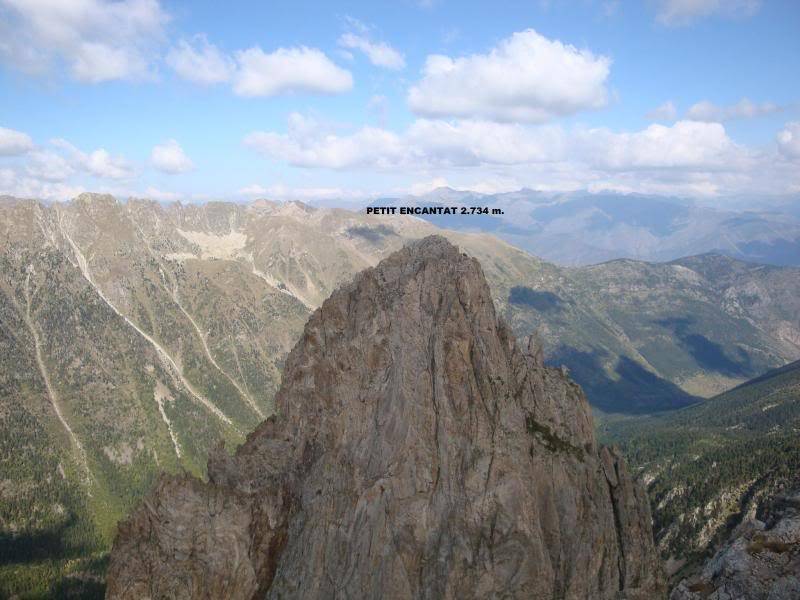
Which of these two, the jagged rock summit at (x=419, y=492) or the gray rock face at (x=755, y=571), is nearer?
the gray rock face at (x=755, y=571)

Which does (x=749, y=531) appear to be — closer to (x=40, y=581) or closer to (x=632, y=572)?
(x=632, y=572)

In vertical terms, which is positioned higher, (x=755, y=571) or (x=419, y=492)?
(x=755, y=571)

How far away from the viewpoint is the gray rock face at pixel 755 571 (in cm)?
4962

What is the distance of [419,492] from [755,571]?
118 ft

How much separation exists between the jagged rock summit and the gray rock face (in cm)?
1581

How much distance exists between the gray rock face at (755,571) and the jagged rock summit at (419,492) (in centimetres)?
1581

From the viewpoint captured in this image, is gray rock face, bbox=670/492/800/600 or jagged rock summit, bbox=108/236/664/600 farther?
jagged rock summit, bbox=108/236/664/600

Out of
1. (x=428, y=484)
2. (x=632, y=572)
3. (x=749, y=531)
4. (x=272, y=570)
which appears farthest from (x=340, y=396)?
(x=749, y=531)

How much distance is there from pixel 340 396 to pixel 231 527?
2291cm

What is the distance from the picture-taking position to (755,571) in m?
52.8

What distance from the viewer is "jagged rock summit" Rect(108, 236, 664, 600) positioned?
67438mm

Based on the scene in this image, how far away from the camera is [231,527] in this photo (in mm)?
74750

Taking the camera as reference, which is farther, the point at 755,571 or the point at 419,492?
the point at 419,492

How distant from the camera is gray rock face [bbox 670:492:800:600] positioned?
163ft
